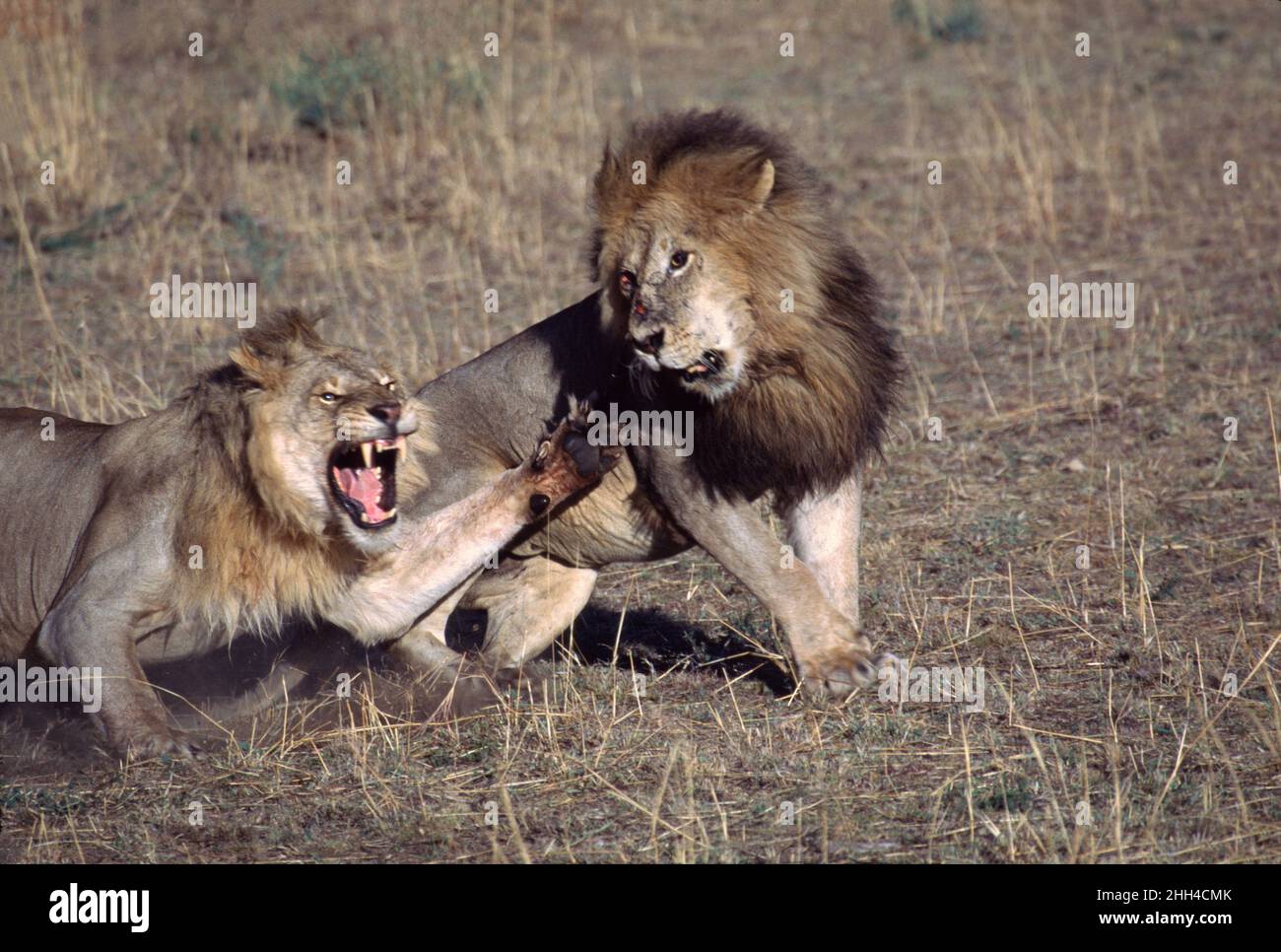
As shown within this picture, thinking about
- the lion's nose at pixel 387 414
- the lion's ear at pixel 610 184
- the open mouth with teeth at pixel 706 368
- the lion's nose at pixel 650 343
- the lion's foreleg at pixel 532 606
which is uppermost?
the lion's ear at pixel 610 184

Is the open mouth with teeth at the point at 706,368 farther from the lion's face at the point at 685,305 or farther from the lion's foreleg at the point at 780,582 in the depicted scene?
the lion's foreleg at the point at 780,582

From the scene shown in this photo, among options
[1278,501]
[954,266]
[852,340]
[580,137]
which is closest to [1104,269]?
[954,266]

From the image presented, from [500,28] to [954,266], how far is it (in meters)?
4.80

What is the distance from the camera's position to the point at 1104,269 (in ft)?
30.7

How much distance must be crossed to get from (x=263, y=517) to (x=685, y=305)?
4.34ft

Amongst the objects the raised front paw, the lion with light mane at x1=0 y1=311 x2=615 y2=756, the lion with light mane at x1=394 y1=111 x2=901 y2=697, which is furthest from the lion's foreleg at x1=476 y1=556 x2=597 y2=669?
the raised front paw

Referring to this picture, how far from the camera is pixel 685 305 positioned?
444 centimetres

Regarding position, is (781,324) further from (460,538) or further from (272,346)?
(272,346)

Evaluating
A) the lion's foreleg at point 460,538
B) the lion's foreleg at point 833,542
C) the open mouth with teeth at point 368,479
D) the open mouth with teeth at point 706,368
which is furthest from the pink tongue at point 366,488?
the lion's foreleg at point 833,542

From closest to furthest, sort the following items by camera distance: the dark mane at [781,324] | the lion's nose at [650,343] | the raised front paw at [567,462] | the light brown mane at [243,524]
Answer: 1. the lion's nose at [650,343]
2. the light brown mane at [243,524]
3. the dark mane at [781,324]
4. the raised front paw at [567,462]

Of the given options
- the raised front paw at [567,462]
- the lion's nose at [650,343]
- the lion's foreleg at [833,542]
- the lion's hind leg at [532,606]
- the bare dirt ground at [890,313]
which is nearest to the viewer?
the bare dirt ground at [890,313]

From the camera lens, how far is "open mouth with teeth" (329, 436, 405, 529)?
4.55 metres

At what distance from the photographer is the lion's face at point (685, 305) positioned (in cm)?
440
